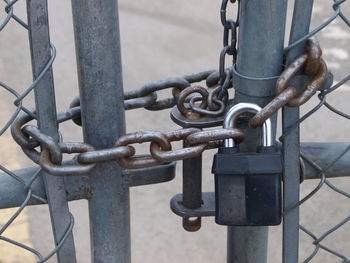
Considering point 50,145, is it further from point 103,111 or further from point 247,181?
point 247,181

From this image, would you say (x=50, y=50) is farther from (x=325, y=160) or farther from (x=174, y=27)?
(x=174, y=27)

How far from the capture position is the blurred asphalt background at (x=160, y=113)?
223 centimetres

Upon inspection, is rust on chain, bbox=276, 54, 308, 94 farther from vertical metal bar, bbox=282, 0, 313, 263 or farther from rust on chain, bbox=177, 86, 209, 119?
rust on chain, bbox=177, 86, 209, 119

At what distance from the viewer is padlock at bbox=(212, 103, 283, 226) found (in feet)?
2.81

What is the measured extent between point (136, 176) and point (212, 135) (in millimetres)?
184

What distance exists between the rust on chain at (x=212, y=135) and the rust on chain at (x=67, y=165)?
14 cm

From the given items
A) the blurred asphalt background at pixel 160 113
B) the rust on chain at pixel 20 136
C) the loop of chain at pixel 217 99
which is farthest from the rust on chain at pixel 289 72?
the blurred asphalt background at pixel 160 113

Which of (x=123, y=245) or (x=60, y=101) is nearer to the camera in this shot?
(x=123, y=245)

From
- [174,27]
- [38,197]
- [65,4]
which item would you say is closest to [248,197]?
[38,197]

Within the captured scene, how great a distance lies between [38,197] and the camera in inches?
36.9

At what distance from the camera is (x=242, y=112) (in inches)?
34.6

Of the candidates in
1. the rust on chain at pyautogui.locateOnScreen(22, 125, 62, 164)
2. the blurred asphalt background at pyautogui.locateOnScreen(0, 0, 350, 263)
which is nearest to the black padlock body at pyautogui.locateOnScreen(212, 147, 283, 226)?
the rust on chain at pyautogui.locateOnScreen(22, 125, 62, 164)

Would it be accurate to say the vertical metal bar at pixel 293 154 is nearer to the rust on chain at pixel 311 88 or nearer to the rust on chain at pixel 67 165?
the rust on chain at pixel 311 88

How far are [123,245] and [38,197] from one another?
0.17 m
